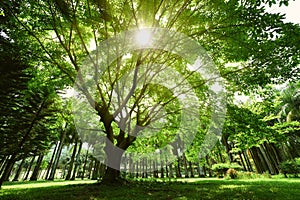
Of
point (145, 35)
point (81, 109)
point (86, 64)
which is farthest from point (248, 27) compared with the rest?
point (81, 109)

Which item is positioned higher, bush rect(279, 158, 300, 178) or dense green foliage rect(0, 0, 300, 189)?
dense green foliage rect(0, 0, 300, 189)

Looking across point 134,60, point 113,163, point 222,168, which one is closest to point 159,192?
point 113,163

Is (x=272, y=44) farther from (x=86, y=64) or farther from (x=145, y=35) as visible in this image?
(x=86, y=64)

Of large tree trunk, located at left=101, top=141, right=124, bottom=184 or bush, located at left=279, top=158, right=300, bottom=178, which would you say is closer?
large tree trunk, located at left=101, top=141, right=124, bottom=184

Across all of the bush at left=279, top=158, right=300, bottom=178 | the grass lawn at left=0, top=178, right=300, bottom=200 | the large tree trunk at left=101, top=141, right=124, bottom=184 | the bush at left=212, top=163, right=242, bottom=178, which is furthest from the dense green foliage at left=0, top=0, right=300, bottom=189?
the bush at left=212, top=163, right=242, bottom=178

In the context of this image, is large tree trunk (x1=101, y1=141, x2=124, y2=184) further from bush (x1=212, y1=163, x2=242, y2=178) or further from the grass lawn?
bush (x1=212, y1=163, x2=242, y2=178)

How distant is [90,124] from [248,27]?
1798cm

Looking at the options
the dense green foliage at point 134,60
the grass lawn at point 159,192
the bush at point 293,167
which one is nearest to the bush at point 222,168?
the bush at point 293,167

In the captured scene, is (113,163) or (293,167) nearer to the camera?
(113,163)

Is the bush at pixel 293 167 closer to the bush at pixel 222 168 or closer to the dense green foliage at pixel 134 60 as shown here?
the bush at pixel 222 168

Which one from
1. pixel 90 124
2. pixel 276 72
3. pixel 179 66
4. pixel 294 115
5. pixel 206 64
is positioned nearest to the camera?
pixel 276 72

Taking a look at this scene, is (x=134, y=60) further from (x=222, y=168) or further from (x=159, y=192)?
(x=222, y=168)

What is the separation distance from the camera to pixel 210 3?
745 cm

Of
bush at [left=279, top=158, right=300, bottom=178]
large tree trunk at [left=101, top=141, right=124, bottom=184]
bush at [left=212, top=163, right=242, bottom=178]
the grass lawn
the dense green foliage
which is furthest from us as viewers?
bush at [left=212, top=163, right=242, bottom=178]
